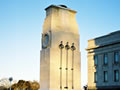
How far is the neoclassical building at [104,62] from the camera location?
4097cm

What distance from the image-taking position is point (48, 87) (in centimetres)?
1244

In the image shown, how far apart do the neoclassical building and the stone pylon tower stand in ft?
92.0

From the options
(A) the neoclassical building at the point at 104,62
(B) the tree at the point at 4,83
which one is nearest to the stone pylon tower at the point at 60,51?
(A) the neoclassical building at the point at 104,62

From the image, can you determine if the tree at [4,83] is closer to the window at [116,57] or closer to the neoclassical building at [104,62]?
the neoclassical building at [104,62]

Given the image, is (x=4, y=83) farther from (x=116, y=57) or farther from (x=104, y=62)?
(x=116, y=57)

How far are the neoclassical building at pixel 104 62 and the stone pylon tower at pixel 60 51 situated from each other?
28.0m

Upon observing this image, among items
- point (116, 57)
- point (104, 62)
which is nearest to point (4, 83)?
point (104, 62)

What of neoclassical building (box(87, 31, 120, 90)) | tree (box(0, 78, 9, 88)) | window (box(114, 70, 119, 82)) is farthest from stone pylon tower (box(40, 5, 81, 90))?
tree (box(0, 78, 9, 88))

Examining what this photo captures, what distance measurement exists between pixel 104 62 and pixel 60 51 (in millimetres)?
31906

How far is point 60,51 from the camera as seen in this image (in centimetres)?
1306

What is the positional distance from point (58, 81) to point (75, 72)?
1.20 m

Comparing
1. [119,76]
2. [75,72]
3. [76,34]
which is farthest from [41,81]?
[119,76]

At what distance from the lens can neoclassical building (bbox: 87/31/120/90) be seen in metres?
41.0

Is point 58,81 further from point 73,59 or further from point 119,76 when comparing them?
point 119,76
